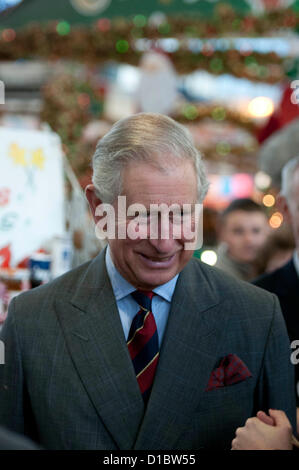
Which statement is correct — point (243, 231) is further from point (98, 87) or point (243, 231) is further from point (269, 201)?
point (98, 87)

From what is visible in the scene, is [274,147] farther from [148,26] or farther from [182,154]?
[148,26]

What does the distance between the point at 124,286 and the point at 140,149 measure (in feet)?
1.11

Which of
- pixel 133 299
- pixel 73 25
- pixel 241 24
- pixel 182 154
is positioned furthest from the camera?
pixel 73 25

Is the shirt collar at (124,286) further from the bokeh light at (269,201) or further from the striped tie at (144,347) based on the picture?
the bokeh light at (269,201)

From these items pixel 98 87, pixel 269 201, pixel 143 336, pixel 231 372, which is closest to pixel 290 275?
pixel 231 372

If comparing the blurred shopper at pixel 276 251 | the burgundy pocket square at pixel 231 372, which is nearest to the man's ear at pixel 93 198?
the burgundy pocket square at pixel 231 372

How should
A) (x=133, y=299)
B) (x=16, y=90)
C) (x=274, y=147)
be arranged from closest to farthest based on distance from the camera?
(x=133, y=299)
(x=274, y=147)
(x=16, y=90)

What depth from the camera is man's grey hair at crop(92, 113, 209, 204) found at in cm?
120

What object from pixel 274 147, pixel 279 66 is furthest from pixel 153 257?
pixel 279 66

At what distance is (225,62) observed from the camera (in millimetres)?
5441

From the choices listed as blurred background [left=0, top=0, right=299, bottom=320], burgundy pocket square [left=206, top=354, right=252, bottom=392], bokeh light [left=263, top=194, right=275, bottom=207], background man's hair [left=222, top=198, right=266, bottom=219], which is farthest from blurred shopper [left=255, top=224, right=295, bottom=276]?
bokeh light [left=263, top=194, right=275, bottom=207]

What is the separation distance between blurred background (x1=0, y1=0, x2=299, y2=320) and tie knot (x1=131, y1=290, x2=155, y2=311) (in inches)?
38.1

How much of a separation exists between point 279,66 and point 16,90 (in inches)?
120

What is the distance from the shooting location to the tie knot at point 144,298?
1.32 m
